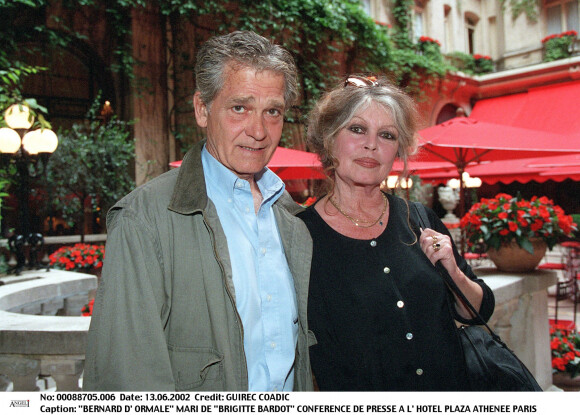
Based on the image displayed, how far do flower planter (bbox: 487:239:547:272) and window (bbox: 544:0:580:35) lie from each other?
1624 centimetres

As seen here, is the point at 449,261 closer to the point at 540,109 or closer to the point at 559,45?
the point at 540,109

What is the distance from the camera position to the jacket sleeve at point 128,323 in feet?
3.94

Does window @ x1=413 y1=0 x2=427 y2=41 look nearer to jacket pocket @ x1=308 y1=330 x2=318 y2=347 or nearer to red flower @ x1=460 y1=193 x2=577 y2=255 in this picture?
red flower @ x1=460 y1=193 x2=577 y2=255

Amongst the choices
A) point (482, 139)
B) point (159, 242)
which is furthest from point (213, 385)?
point (482, 139)

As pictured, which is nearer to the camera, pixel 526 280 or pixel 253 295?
pixel 253 295

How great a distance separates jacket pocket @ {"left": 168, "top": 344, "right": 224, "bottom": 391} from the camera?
1307 mm

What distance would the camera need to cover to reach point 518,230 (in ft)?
11.5

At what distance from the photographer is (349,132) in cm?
192

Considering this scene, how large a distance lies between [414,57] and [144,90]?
8271 millimetres

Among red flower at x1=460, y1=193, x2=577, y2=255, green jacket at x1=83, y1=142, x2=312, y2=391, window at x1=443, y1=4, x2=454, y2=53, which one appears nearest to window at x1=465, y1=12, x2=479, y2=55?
window at x1=443, y1=4, x2=454, y2=53

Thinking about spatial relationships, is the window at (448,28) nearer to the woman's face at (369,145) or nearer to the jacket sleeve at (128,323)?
the woman's face at (369,145)

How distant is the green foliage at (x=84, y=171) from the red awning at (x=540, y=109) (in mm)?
12606

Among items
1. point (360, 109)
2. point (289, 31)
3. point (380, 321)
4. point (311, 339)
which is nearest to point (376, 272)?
point (380, 321)

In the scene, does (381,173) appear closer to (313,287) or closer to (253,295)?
(313,287)
